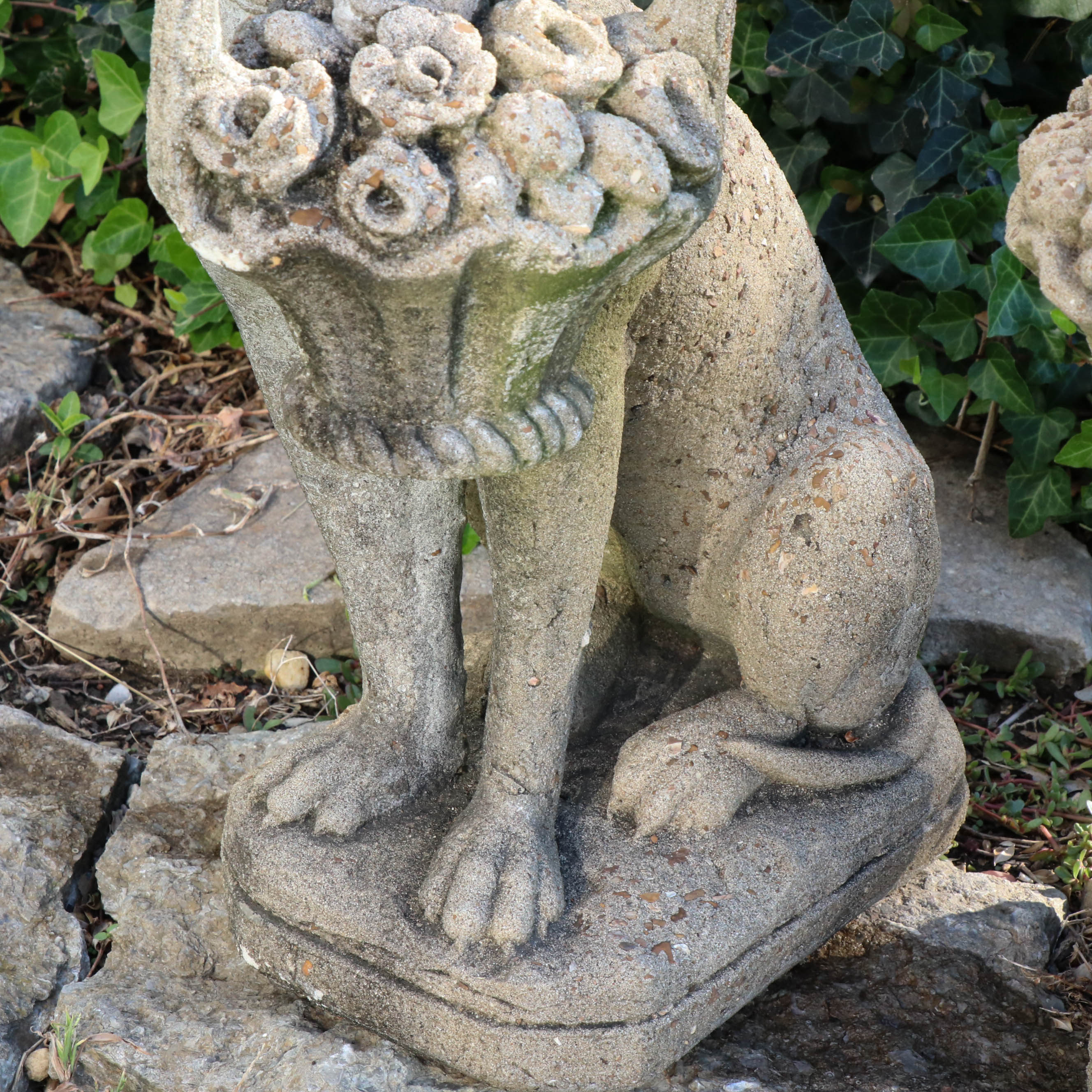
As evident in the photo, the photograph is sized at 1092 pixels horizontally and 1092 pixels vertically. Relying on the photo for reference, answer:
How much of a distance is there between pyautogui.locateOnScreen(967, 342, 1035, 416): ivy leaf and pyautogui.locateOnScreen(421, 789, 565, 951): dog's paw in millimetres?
1604

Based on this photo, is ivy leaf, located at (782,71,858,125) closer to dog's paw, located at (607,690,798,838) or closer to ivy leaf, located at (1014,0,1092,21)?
ivy leaf, located at (1014,0,1092,21)

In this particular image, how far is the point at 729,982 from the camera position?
70.9 inches

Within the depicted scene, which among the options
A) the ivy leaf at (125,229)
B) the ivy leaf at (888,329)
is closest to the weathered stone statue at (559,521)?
the ivy leaf at (888,329)

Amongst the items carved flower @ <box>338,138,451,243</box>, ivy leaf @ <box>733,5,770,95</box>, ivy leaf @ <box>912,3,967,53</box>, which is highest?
carved flower @ <box>338,138,451,243</box>

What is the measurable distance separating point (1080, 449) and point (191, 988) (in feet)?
6.40

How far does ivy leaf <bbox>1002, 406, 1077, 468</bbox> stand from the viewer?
3.00m

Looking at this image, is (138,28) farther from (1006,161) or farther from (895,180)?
(1006,161)

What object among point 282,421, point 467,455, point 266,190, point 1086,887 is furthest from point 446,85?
point 1086,887

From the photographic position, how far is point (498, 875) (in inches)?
69.6

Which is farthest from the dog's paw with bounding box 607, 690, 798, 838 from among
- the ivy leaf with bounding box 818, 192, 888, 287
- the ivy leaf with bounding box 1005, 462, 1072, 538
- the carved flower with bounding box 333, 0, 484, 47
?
the ivy leaf with bounding box 818, 192, 888, 287

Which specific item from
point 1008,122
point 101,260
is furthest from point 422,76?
point 101,260

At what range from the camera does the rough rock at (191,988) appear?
1.79 metres

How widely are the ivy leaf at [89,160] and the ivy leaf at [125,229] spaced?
20 centimetres

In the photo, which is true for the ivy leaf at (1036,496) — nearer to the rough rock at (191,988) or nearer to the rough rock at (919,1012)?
→ the rough rock at (919,1012)
